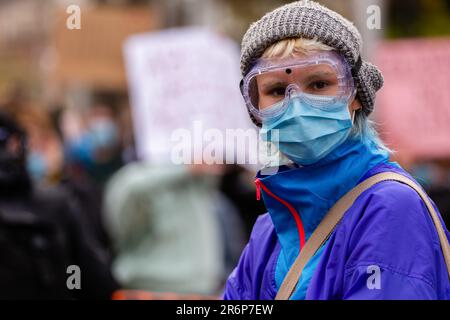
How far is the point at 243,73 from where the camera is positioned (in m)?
2.96

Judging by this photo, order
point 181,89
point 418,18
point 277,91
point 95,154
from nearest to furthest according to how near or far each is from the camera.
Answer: point 277,91 < point 181,89 < point 95,154 < point 418,18

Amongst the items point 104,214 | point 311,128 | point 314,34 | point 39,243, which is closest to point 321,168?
point 311,128

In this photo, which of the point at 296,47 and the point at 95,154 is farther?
the point at 95,154

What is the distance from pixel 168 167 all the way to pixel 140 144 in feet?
4.15

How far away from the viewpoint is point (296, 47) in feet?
9.09

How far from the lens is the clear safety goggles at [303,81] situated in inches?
108

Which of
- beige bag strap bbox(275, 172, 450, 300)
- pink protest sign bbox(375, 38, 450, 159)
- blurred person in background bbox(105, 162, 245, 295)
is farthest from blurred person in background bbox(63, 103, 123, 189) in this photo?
beige bag strap bbox(275, 172, 450, 300)

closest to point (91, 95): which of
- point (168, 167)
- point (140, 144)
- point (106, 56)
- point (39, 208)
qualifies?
point (106, 56)

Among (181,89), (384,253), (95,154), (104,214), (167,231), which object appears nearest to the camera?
(384,253)

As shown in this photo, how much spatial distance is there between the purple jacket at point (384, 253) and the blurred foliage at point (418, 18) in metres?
11.9

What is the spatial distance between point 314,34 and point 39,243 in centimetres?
254

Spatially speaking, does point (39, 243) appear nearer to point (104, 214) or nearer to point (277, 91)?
point (277, 91)

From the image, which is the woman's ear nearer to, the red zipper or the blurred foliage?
the red zipper

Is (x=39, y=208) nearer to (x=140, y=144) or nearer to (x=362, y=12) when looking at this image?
(x=140, y=144)
